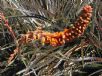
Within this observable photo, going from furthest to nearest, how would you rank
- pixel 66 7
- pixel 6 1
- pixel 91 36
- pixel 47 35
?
pixel 6 1, pixel 66 7, pixel 91 36, pixel 47 35

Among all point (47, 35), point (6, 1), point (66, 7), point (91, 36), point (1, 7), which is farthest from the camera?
point (6, 1)

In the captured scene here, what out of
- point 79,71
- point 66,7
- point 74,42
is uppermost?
point 66,7

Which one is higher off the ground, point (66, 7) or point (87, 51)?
point (66, 7)

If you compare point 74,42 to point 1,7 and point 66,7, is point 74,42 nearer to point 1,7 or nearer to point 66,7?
point 66,7

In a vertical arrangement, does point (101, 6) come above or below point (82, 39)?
above

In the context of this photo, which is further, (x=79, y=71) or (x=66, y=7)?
(x=66, y=7)

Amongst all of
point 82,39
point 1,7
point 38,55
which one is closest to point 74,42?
point 82,39

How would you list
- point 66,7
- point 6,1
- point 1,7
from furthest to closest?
point 6,1 < point 1,7 < point 66,7

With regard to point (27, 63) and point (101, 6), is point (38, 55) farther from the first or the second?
point (101, 6)

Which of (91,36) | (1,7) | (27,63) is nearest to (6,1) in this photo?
(1,7)
